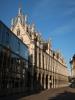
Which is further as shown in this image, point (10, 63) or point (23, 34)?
point (23, 34)

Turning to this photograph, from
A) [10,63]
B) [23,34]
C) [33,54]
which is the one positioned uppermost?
[23,34]

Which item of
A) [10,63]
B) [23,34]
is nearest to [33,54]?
[23,34]

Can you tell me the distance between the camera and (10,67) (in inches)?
1934

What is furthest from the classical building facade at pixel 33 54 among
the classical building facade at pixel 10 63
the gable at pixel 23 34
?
the classical building facade at pixel 10 63

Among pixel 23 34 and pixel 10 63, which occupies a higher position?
pixel 23 34

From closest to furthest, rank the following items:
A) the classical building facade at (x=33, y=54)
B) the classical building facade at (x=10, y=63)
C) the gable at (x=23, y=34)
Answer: the classical building facade at (x=10, y=63), the classical building facade at (x=33, y=54), the gable at (x=23, y=34)

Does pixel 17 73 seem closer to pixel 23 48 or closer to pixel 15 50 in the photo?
pixel 15 50

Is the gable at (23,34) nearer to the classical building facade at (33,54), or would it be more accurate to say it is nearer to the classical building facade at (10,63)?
the classical building facade at (33,54)

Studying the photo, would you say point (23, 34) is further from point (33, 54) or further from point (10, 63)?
point (10, 63)

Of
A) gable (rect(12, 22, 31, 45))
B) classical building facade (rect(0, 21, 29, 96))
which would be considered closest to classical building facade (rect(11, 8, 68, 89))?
gable (rect(12, 22, 31, 45))

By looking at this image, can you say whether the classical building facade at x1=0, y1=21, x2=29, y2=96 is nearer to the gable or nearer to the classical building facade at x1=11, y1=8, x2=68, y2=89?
the classical building facade at x1=11, y1=8, x2=68, y2=89

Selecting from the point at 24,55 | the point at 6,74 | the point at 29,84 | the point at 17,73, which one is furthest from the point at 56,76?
the point at 6,74

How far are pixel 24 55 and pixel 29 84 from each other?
11.6 metres

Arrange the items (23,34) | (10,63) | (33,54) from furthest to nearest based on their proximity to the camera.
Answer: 1. (23,34)
2. (33,54)
3. (10,63)
